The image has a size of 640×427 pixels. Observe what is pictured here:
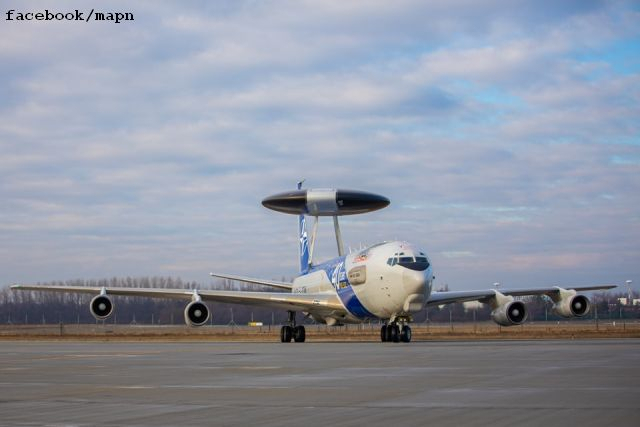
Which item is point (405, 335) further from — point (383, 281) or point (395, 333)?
point (383, 281)

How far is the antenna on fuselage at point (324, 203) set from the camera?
2435 inches

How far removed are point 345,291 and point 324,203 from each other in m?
17.5

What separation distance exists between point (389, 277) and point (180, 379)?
24.9m

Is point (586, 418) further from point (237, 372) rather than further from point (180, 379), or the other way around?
point (237, 372)

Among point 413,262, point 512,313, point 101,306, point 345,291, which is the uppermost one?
point 413,262

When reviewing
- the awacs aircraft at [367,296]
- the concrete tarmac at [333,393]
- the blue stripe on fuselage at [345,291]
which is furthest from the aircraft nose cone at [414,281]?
the concrete tarmac at [333,393]

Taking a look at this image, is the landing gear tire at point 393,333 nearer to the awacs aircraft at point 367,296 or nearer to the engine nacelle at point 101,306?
the awacs aircraft at point 367,296

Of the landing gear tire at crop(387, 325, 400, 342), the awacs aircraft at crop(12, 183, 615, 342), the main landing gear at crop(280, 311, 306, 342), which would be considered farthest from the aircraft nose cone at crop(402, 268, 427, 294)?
the main landing gear at crop(280, 311, 306, 342)

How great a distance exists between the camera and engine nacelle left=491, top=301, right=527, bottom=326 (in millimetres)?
45688

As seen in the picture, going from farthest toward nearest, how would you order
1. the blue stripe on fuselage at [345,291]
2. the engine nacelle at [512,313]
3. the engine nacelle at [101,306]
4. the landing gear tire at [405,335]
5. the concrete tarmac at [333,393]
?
the engine nacelle at [512,313] < the engine nacelle at [101,306] < the blue stripe on fuselage at [345,291] < the landing gear tire at [405,335] < the concrete tarmac at [333,393]

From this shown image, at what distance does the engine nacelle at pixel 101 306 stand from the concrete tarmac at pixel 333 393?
23.0 meters

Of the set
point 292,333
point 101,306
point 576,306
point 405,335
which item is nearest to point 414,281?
point 405,335

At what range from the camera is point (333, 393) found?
1386 centimetres

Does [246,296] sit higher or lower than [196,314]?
higher
